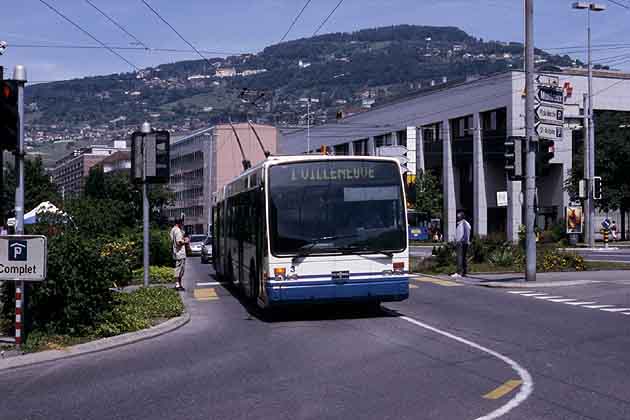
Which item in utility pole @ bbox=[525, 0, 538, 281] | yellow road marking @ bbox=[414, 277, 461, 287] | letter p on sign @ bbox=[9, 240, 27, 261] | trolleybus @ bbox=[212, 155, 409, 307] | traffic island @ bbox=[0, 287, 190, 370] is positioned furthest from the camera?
yellow road marking @ bbox=[414, 277, 461, 287]

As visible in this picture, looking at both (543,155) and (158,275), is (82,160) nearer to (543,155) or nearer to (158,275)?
(158,275)

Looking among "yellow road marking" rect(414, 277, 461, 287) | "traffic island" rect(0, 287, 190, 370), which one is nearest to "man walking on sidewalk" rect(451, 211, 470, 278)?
"yellow road marking" rect(414, 277, 461, 287)

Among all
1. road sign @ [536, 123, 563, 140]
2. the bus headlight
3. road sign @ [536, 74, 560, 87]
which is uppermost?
road sign @ [536, 74, 560, 87]

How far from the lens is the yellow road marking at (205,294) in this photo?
22172 millimetres

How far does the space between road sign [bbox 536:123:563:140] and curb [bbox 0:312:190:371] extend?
40.1ft

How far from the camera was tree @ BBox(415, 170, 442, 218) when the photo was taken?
6975 cm

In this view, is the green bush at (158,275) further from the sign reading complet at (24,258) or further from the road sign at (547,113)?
the sign reading complet at (24,258)

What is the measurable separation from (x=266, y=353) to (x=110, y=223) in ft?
59.5

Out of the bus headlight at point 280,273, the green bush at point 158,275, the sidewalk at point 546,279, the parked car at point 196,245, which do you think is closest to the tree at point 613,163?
the parked car at point 196,245

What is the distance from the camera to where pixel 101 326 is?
13930 millimetres

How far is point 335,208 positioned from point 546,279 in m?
10.7

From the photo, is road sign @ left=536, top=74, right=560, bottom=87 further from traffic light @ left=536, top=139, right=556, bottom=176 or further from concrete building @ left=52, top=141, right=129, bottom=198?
concrete building @ left=52, top=141, right=129, bottom=198

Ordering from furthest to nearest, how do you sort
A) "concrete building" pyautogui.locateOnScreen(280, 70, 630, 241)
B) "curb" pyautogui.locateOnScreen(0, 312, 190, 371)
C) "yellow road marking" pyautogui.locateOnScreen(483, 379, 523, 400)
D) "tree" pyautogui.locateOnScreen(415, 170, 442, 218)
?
1. "tree" pyautogui.locateOnScreen(415, 170, 442, 218)
2. "concrete building" pyautogui.locateOnScreen(280, 70, 630, 241)
3. "curb" pyautogui.locateOnScreen(0, 312, 190, 371)
4. "yellow road marking" pyautogui.locateOnScreen(483, 379, 523, 400)

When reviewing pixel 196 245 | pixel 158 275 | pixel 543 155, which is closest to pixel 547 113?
pixel 543 155
